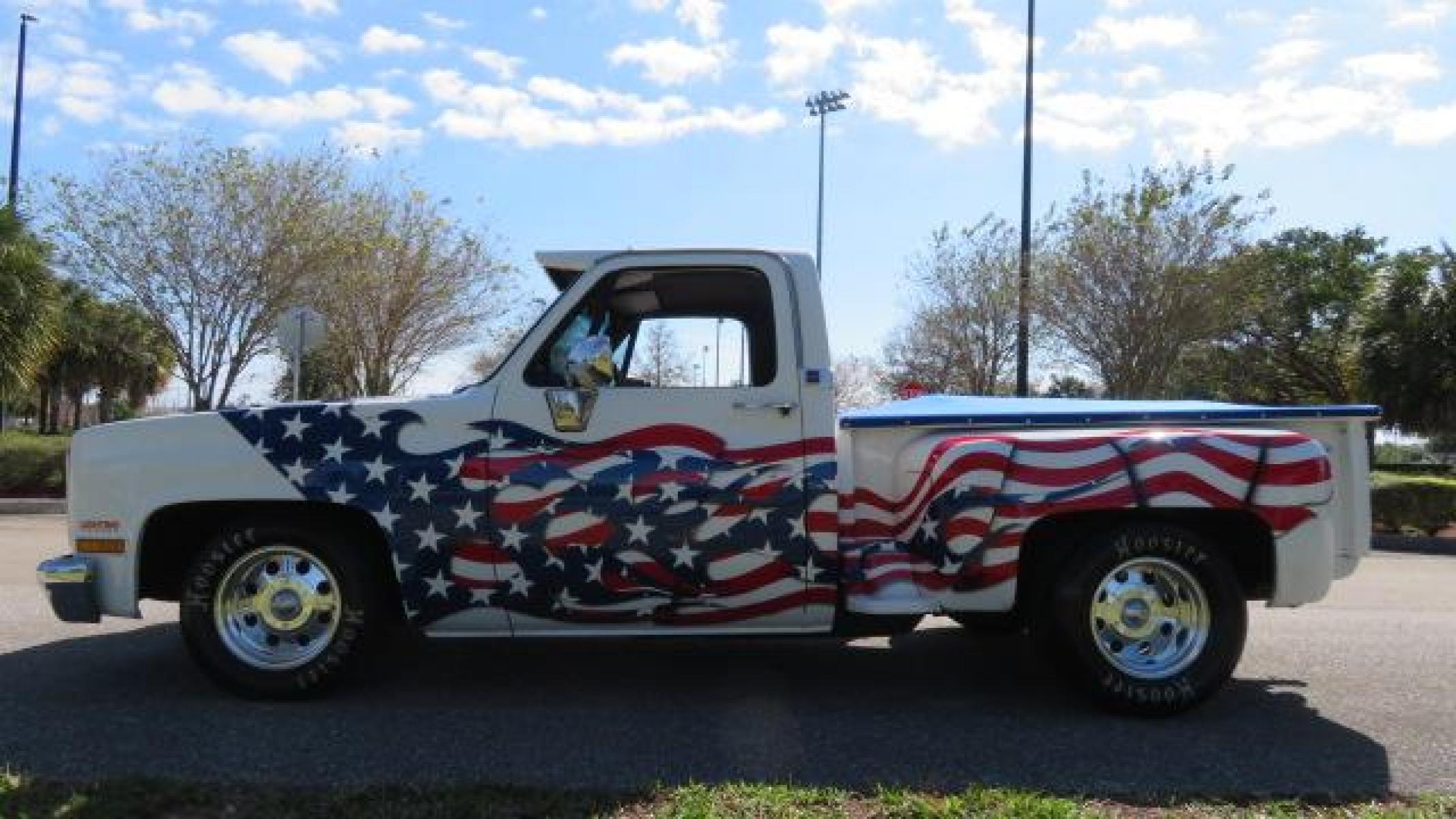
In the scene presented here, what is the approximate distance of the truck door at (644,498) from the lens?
16.2 ft

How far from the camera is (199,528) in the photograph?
5.27 metres

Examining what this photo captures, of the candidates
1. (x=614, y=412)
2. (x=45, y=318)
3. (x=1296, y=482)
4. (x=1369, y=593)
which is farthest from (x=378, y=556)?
(x=45, y=318)

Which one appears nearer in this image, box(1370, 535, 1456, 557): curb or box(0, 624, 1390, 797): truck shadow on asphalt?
box(0, 624, 1390, 797): truck shadow on asphalt

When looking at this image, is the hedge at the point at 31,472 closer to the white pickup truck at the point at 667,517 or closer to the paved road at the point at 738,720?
the paved road at the point at 738,720

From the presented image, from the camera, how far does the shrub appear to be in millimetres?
16297

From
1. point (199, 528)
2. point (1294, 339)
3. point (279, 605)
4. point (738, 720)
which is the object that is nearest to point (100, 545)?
point (199, 528)

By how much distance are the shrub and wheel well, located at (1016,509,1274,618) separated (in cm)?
1305

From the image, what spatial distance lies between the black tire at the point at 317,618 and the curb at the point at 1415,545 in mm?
14491

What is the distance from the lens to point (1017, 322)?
81.4ft

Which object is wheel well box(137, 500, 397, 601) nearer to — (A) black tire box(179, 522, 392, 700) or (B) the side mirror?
(A) black tire box(179, 522, 392, 700)

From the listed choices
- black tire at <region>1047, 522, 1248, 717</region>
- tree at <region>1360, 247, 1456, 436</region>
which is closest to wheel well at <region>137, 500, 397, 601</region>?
black tire at <region>1047, 522, 1248, 717</region>

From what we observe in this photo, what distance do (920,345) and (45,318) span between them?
62.7 ft

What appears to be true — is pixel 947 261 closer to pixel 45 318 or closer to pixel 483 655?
pixel 45 318

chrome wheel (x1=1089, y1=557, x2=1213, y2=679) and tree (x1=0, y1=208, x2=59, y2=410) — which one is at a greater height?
tree (x1=0, y1=208, x2=59, y2=410)
